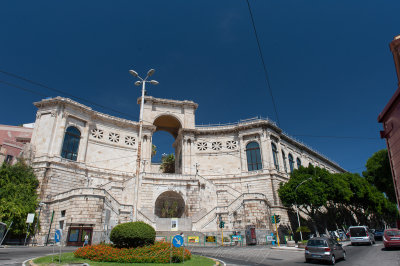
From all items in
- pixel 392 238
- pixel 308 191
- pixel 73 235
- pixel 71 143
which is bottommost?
pixel 392 238

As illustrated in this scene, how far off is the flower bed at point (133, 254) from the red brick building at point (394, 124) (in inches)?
390

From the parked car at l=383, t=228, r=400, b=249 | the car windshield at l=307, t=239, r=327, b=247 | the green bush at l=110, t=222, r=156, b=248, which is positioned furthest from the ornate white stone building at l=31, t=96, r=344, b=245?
the car windshield at l=307, t=239, r=327, b=247

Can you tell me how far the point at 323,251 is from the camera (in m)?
14.1

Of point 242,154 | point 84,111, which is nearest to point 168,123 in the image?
point 84,111

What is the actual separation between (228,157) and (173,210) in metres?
14.9

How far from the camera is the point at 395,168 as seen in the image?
361 cm

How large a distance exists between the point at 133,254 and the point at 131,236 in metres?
1.24

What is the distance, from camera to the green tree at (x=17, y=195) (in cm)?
2520

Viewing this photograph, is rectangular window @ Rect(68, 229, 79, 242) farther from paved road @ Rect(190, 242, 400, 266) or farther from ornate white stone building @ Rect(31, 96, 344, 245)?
paved road @ Rect(190, 242, 400, 266)

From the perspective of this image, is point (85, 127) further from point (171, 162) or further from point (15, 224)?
point (171, 162)

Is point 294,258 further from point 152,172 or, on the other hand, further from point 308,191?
Result: point 152,172

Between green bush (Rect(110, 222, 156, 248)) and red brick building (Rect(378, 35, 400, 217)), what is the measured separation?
12.5m

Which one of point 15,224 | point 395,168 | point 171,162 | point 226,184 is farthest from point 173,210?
point 395,168

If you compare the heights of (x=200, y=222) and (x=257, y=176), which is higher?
(x=257, y=176)
